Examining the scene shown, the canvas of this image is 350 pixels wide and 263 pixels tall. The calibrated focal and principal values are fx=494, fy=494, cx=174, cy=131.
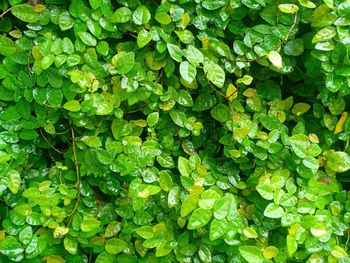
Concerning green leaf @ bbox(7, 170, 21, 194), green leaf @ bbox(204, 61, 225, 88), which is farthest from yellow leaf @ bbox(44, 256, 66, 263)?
green leaf @ bbox(204, 61, 225, 88)

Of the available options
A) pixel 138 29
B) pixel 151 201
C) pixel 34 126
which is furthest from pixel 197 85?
pixel 34 126

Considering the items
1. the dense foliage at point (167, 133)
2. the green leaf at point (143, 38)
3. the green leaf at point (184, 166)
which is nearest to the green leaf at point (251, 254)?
the dense foliage at point (167, 133)

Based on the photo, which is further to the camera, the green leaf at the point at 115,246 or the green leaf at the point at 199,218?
the green leaf at the point at 115,246

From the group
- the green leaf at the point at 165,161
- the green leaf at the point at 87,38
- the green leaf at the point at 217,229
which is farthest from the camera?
the green leaf at the point at 165,161

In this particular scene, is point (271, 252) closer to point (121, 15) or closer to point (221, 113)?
point (221, 113)

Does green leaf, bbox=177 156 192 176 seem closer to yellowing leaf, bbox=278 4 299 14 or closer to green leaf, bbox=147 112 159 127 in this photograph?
green leaf, bbox=147 112 159 127

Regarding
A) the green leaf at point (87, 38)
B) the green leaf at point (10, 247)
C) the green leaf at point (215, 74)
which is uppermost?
the green leaf at point (87, 38)

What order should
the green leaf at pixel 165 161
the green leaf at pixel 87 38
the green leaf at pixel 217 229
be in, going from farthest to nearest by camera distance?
the green leaf at pixel 165 161, the green leaf at pixel 87 38, the green leaf at pixel 217 229

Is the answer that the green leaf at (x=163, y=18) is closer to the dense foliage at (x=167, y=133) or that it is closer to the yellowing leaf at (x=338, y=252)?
the dense foliage at (x=167, y=133)
